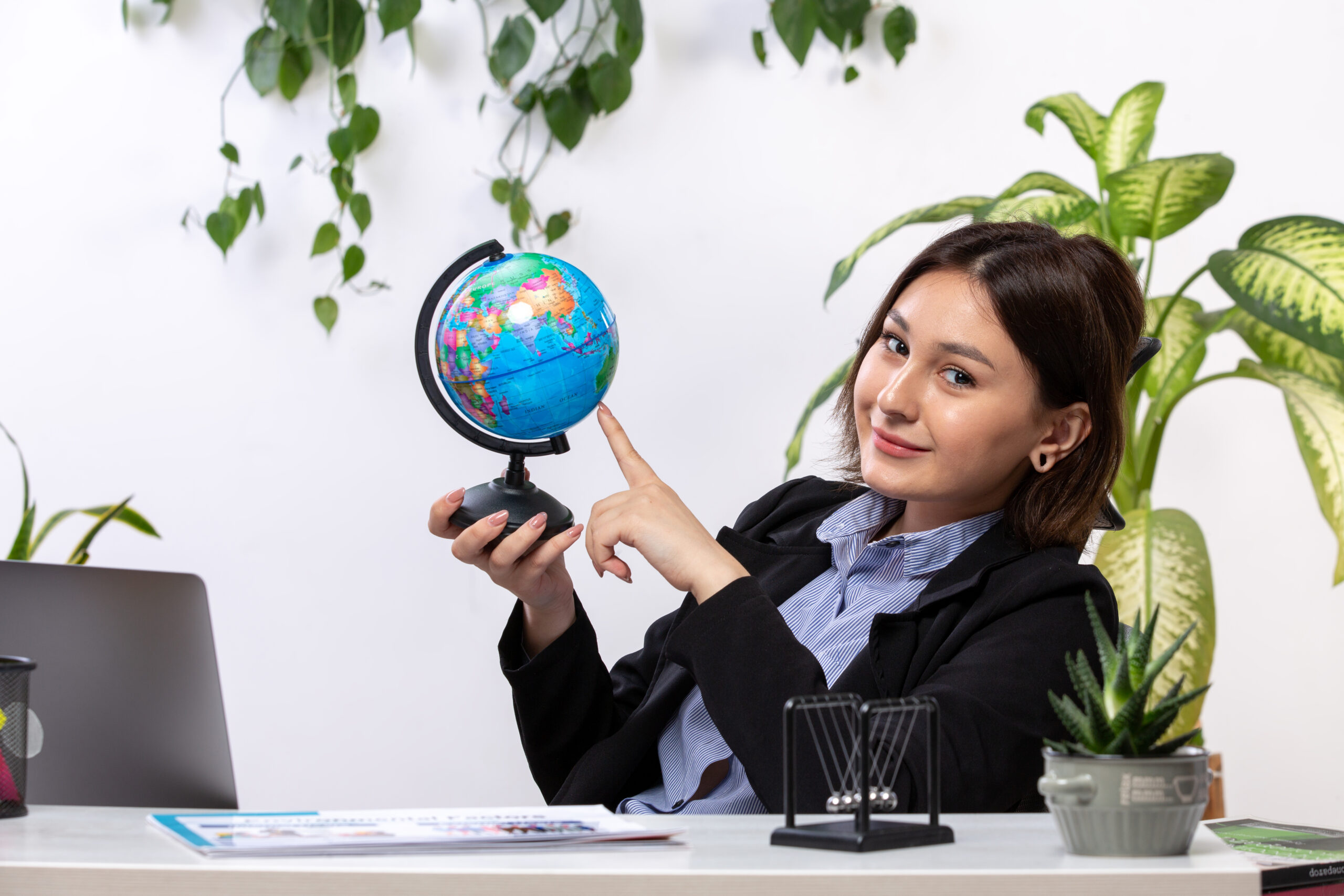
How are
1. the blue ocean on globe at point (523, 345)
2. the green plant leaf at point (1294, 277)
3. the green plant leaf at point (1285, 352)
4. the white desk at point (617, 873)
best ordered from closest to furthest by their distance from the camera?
the white desk at point (617, 873)
the blue ocean on globe at point (523, 345)
the green plant leaf at point (1294, 277)
the green plant leaf at point (1285, 352)

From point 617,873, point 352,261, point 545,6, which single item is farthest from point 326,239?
point 617,873

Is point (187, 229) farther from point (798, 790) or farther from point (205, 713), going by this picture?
point (798, 790)

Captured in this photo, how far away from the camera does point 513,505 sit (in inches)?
51.8

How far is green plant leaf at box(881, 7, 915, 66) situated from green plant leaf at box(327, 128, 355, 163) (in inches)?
45.0

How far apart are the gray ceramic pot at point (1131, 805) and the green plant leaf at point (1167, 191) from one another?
4.46 feet

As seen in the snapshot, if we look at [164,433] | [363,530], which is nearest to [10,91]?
[164,433]

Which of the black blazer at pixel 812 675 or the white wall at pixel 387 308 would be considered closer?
the black blazer at pixel 812 675

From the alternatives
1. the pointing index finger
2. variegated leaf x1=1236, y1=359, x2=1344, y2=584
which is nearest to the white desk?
the pointing index finger

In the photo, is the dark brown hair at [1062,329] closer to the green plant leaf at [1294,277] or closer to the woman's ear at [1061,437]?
the woman's ear at [1061,437]

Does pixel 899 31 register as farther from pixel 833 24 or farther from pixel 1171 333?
pixel 1171 333

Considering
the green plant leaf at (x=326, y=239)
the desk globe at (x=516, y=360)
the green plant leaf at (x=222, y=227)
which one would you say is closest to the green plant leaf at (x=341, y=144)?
the green plant leaf at (x=326, y=239)

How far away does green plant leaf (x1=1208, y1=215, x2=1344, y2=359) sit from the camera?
68.9 inches

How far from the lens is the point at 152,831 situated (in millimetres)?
809

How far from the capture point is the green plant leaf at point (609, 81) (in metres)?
2.46
